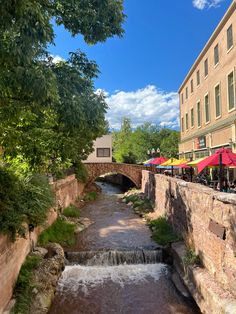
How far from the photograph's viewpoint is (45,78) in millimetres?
4660

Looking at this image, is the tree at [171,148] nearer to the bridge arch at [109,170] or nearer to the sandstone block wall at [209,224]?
the bridge arch at [109,170]

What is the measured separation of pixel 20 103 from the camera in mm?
5348

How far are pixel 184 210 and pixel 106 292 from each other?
444 centimetres

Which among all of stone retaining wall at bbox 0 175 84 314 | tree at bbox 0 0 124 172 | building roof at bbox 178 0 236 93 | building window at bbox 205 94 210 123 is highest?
building roof at bbox 178 0 236 93

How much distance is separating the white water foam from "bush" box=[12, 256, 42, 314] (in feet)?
3.95

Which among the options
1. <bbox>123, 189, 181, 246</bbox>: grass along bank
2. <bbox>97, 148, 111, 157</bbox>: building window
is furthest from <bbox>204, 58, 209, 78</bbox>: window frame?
<bbox>97, 148, 111, 157</bbox>: building window

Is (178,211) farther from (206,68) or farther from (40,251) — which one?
(206,68)

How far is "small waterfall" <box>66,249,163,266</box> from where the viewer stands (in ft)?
37.0

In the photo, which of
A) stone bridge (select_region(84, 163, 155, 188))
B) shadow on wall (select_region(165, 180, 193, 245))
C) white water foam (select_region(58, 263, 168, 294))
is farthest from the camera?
stone bridge (select_region(84, 163, 155, 188))

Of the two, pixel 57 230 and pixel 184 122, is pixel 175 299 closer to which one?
pixel 57 230

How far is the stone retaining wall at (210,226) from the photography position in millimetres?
6945

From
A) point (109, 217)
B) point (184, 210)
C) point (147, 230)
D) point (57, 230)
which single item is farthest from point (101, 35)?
point (109, 217)

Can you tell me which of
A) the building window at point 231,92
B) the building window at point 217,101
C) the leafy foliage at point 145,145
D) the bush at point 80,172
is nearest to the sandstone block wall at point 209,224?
the building window at point 231,92

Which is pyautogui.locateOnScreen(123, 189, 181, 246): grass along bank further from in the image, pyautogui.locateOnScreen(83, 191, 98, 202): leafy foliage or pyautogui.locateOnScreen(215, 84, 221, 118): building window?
pyautogui.locateOnScreen(215, 84, 221, 118): building window
